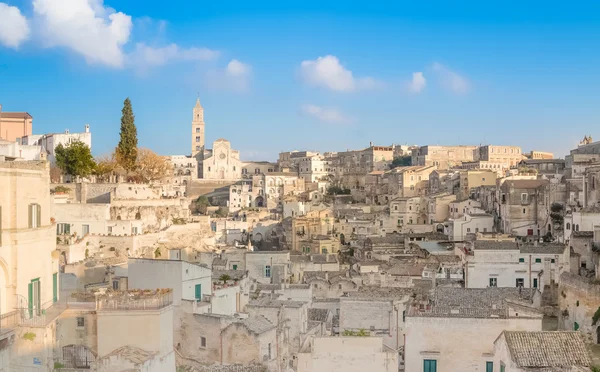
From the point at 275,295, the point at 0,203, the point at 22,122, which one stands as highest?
the point at 22,122

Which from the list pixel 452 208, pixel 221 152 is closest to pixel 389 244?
pixel 452 208

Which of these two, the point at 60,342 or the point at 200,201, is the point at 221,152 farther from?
the point at 60,342

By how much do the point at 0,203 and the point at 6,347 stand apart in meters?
3.05

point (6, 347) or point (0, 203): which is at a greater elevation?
point (0, 203)

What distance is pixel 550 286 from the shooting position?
99.7 feet

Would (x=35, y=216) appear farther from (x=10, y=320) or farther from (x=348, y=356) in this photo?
(x=348, y=356)

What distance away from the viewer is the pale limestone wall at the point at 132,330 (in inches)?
618

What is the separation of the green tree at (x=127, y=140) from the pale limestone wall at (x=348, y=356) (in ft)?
121

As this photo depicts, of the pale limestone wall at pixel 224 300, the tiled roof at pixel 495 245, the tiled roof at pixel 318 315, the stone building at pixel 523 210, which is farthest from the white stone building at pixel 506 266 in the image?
the pale limestone wall at pixel 224 300

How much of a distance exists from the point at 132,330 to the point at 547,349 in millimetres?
10080

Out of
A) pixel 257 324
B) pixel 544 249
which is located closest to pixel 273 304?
pixel 257 324

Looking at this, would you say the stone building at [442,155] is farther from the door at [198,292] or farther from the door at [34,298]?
the door at [34,298]

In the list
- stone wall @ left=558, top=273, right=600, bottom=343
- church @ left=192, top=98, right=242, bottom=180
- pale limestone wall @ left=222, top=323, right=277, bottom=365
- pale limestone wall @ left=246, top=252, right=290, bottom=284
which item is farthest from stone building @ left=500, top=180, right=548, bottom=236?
church @ left=192, top=98, right=242, bottom=180

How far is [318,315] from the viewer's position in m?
27.6
